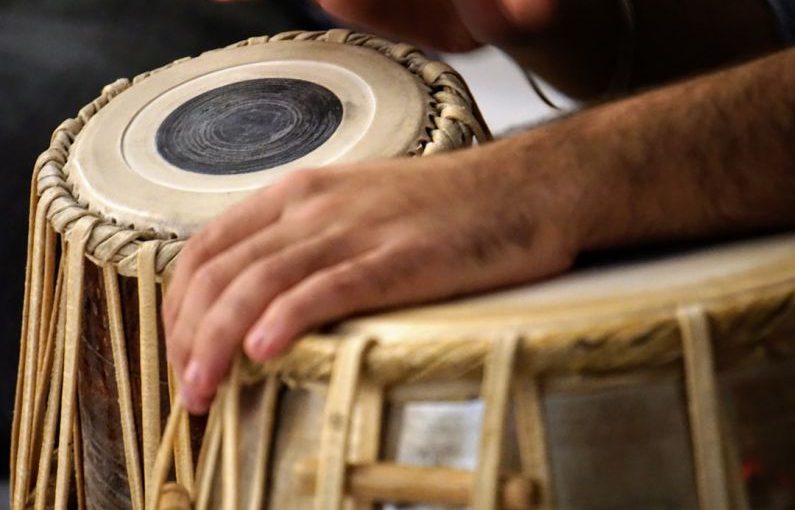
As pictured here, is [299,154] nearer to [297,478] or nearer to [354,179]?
[354,179]

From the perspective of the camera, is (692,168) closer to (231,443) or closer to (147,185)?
(231,443)

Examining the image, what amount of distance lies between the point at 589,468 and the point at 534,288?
12 cm

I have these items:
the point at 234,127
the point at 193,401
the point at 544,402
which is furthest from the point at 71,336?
the point at 544,402

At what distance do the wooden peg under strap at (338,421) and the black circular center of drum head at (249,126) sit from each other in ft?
1.34

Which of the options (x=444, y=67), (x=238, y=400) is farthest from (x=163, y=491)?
(x=444, y=67)

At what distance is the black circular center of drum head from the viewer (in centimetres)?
99

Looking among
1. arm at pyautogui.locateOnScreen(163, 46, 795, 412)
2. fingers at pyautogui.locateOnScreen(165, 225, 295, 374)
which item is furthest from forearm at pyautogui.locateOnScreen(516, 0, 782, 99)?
fingers at pyautogui.locateOnScreen(165, 225, 295, 374)

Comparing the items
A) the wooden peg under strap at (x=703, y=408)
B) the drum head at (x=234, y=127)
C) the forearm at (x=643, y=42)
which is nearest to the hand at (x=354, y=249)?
the wooden peg under strap at (x=703, y=408)

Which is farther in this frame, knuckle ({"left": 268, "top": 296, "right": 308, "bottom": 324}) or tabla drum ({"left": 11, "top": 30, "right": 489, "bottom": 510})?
tabla drum ({"left": 11, "top": 30, "right": 489, "bottom": 510})

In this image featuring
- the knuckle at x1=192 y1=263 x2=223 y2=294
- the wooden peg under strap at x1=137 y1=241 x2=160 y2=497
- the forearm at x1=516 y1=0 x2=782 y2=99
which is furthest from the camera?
the forearm at x1=516 y1=0 x2=782 y2=99

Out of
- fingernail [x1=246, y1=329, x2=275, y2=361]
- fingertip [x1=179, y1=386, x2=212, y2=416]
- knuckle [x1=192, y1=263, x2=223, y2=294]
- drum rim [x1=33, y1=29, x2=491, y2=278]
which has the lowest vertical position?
fingertip [x1=179, y1=386, x2=212, y2=416]

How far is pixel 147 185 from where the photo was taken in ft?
3.14

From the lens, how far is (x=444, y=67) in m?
1.06

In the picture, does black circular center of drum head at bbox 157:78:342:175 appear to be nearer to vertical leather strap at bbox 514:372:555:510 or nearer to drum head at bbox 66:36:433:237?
drum head at bbox 66:36:433:237
